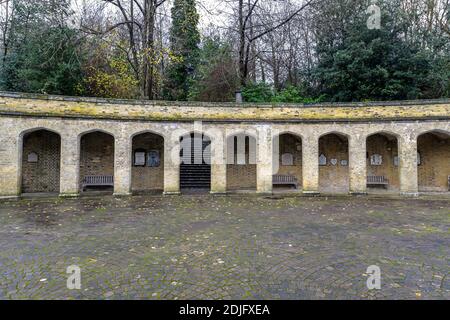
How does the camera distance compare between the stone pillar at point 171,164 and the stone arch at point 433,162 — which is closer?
the stone pillar at point 171,164

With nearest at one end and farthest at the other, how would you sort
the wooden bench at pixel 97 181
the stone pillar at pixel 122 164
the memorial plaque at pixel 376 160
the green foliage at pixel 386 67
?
1. the stone pillar at pixel 122 164
2. the wooden bench at pixel 97 181
3. the memorial plaque at pixel 376 160
4. the green foliage at pixel 386 67

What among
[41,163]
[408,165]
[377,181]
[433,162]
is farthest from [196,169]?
[433,162]

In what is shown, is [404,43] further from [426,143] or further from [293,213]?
[293,213]

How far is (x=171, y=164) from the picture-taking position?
15836 millimetres

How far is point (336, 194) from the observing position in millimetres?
16500

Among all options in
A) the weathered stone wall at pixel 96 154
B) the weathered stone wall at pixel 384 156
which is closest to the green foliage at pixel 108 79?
the weathered stone wall at pixel 96 154

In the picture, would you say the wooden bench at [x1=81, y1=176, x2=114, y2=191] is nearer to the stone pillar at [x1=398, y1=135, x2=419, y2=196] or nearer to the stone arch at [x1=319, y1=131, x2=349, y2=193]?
the stone arch at [x1=319, y1=131, x2=349, y2=193]

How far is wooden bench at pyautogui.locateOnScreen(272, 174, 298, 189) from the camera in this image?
60.1 ft

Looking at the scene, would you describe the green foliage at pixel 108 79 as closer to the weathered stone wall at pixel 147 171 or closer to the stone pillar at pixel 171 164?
the weathered stone wall at pixel 147 171

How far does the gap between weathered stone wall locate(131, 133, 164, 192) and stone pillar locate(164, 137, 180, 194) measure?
2837 mm

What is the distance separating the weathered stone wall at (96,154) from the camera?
17.5m
